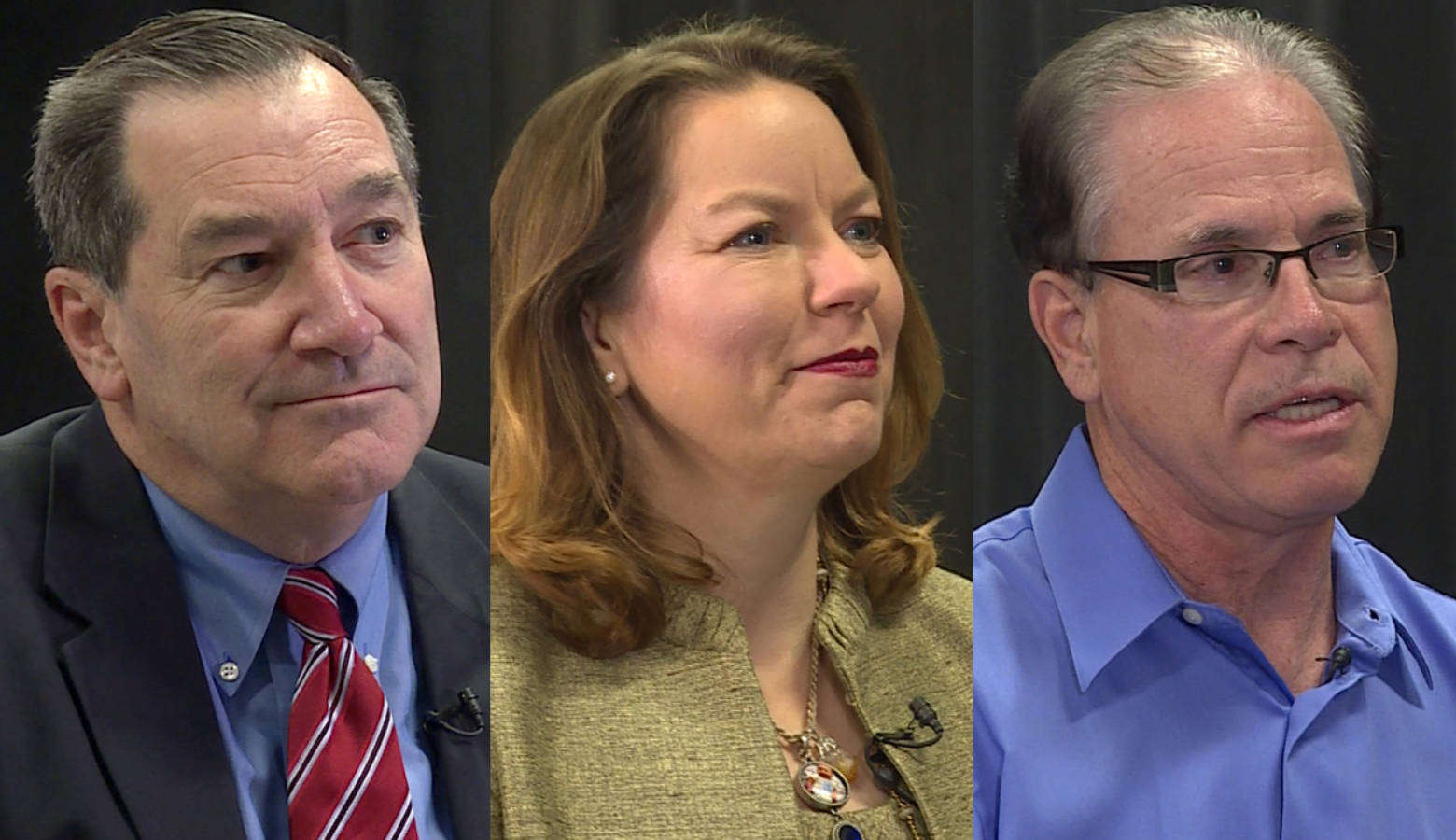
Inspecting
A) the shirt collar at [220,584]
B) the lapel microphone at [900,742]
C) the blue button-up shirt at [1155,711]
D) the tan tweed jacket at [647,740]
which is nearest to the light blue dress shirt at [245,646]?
the shirt collar at [220,584]

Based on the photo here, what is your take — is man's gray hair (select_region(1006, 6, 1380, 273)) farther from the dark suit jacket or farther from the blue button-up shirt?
the dark suit jacket

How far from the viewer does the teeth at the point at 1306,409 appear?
76.5 inches

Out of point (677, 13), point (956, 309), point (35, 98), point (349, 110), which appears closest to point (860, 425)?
point (956, 309)

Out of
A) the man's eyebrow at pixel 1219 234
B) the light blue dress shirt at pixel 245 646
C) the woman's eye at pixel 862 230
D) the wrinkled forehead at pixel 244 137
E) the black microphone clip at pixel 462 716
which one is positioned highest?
the wrinkled forehead at pixel 244 137

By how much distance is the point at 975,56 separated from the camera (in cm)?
206

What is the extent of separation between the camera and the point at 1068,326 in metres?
2.01

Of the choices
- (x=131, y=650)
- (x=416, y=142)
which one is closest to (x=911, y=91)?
(x=416, y=142)

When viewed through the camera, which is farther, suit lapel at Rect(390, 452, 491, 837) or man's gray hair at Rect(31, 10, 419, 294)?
suit lapel at Rect(390, 452, 491, 837)

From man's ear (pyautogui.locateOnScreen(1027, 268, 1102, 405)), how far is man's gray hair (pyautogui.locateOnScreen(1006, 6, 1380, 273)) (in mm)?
24

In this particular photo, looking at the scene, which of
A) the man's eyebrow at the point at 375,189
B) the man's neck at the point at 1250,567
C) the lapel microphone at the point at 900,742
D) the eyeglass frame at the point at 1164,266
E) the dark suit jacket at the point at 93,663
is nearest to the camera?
the dark suit jacket at the point at 93,663

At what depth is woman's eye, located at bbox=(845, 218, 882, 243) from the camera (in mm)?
1762

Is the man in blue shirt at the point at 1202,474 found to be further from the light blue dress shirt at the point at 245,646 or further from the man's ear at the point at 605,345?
the light blue dress shirt at the point at 245,646

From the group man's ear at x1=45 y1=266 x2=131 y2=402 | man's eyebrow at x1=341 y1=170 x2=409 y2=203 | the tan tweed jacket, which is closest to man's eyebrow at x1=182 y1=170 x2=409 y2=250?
man's eyebrow at x1=341 y1=170 x2=409 y2=203

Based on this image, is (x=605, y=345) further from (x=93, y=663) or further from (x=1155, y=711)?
(x=1155, y=711)
